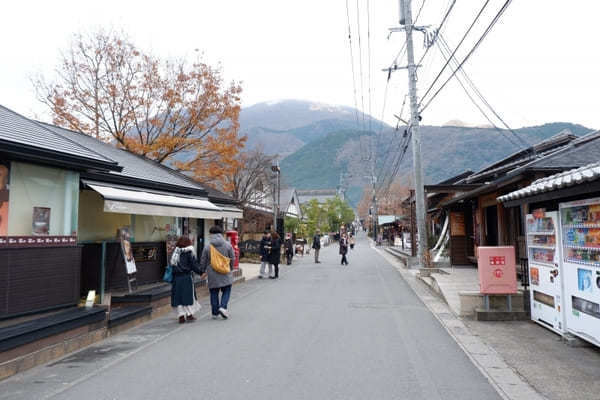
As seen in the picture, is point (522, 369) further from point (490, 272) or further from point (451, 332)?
point (490, 272)

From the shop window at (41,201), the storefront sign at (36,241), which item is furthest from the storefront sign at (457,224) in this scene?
the storefront sign at (36,241)

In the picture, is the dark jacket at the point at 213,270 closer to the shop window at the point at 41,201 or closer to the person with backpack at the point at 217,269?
the person with backpack at the point at 217,269

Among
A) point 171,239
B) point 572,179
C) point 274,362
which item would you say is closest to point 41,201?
point 274,362

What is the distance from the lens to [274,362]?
5.47 metres

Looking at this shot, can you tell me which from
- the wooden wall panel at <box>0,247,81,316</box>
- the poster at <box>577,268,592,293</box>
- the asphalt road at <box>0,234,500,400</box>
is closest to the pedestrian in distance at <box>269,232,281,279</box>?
the asphalt road at <box>0,234,500,400</box>

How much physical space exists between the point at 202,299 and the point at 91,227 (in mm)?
3417

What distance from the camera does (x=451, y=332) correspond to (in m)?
7.24

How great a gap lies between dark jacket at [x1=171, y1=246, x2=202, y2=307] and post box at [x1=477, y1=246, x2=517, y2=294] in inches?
220


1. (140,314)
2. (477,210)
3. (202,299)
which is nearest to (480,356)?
(140,314)

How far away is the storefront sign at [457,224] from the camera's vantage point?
18344mm

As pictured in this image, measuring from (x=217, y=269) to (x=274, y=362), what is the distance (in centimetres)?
327

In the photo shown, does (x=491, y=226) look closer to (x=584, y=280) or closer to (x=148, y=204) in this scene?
(x=584, y=280)

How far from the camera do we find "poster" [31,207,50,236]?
282 inches

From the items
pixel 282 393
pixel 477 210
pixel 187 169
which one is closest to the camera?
pixel 282 393
